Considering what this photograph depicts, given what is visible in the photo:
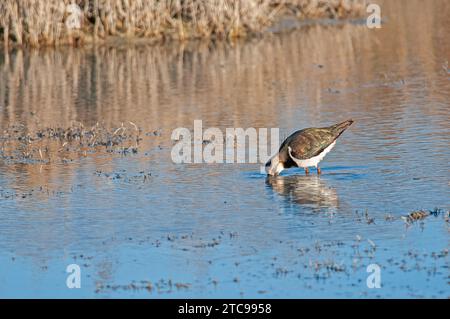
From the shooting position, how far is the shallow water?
8.23m

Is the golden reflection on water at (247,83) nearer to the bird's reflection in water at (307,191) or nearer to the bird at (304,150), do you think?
the bird at (304,150)

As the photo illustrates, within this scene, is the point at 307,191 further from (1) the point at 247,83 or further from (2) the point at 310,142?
(1) the point at 247,83

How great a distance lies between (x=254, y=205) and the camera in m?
10.5

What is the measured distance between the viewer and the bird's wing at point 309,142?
1146 centimetres

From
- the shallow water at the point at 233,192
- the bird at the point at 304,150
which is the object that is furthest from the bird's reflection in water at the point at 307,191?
the bird at the point at 304,150

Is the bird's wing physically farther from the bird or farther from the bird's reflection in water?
the bird's reflection in water

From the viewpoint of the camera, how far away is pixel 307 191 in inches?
434

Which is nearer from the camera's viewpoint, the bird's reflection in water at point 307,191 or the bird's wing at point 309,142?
the bird's reflection in water at point 307,191

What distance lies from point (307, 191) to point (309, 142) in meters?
0.74

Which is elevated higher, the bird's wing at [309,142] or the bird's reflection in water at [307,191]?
the bird's wing at [309,142]

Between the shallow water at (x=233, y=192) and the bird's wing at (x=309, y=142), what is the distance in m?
0.34

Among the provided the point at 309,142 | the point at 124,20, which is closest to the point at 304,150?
the point at 309,142

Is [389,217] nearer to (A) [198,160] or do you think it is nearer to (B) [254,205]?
(B) [254,205]

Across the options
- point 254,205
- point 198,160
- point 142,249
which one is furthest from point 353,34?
point 142,249
